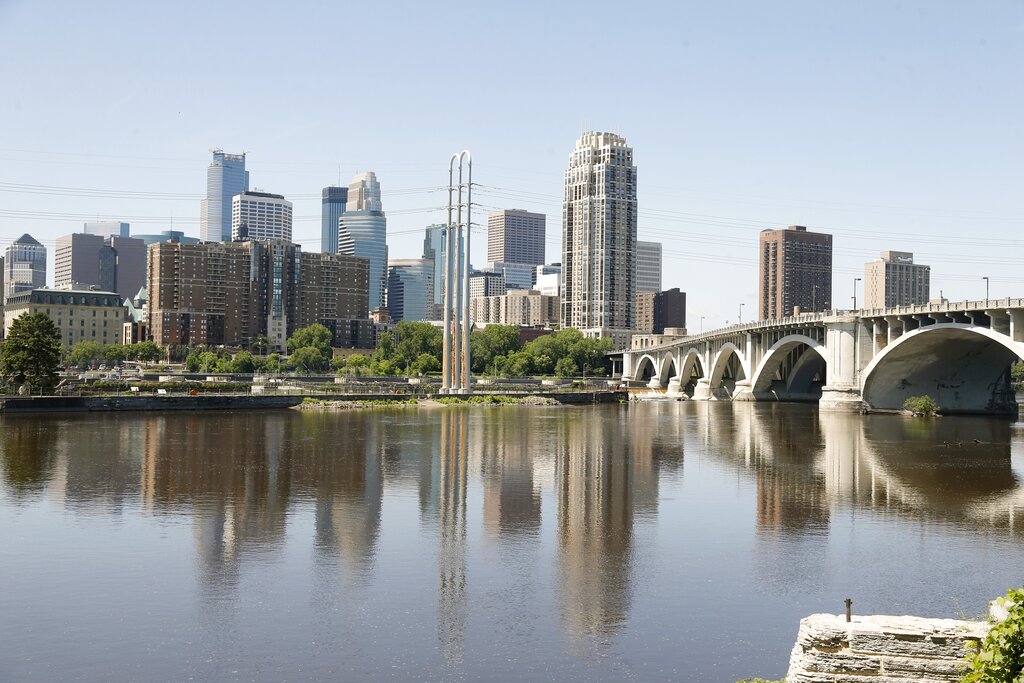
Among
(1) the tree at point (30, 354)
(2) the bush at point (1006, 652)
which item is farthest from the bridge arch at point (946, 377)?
(2) the bush at point (1006, 652)

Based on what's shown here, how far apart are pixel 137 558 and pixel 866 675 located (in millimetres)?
19027

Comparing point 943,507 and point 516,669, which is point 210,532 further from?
point 943,507

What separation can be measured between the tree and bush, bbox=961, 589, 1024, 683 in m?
90.1

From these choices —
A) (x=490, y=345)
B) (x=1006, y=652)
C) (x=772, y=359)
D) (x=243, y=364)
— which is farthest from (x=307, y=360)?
(x=1006, y=652)

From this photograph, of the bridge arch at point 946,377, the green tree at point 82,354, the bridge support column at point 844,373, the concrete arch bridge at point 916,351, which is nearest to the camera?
the concrete arch bridge at point 916,351

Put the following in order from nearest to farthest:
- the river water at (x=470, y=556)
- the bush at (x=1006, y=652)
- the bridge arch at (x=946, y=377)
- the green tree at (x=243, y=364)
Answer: the bush at (x=1006, y=652)
the river water at (x=470, y=556)
the bridge arch at (x=946, y=377)
the green tree at (x=243, y=364)

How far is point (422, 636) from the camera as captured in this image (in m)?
19.3

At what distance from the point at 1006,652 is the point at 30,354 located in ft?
297

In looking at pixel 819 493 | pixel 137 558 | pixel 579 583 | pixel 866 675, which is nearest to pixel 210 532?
pixel 137 558

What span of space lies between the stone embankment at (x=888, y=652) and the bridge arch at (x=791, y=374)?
104670 millimetres

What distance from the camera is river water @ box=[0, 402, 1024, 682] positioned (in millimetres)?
18391

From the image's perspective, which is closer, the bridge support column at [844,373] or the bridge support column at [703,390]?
the bridge support column at [844,373]

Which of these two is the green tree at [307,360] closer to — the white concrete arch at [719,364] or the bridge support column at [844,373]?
the white concrete arch at [719,364]

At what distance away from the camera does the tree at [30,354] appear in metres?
87.8
